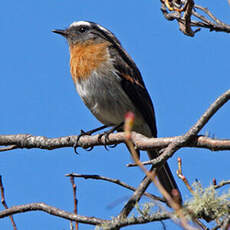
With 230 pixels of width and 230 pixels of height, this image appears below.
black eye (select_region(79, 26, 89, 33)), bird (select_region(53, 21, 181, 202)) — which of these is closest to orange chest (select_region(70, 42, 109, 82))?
bird (select_region(53, 21, 181, 202))

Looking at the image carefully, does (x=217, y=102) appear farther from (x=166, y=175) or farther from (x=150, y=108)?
(x=150, y=108)

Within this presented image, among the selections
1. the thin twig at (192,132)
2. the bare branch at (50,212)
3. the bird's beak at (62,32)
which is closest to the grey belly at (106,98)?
the bird's beak at (62,32)

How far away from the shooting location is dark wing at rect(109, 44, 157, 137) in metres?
5.72

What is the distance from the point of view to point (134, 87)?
579 centimetres

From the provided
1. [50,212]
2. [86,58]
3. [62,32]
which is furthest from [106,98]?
[50,212]

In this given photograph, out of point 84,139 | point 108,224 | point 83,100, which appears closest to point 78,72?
point 83,100

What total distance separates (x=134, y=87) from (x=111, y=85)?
0.37 m

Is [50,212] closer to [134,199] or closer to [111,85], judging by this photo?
[134,199]

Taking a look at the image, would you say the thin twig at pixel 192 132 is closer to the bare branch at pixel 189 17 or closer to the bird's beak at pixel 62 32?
the bare branch at pixel 189 17

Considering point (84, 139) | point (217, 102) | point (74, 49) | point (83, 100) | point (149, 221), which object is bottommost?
point (149, 221)

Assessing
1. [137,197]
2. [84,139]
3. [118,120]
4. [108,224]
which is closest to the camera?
[108,224]

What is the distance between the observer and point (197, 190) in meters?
3.04

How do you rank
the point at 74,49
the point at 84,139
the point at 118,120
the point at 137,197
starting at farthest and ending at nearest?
the point at 74,49
the point at 118,120
the point at 84,139
the point at 137,197

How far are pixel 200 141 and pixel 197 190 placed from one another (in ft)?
1.36
